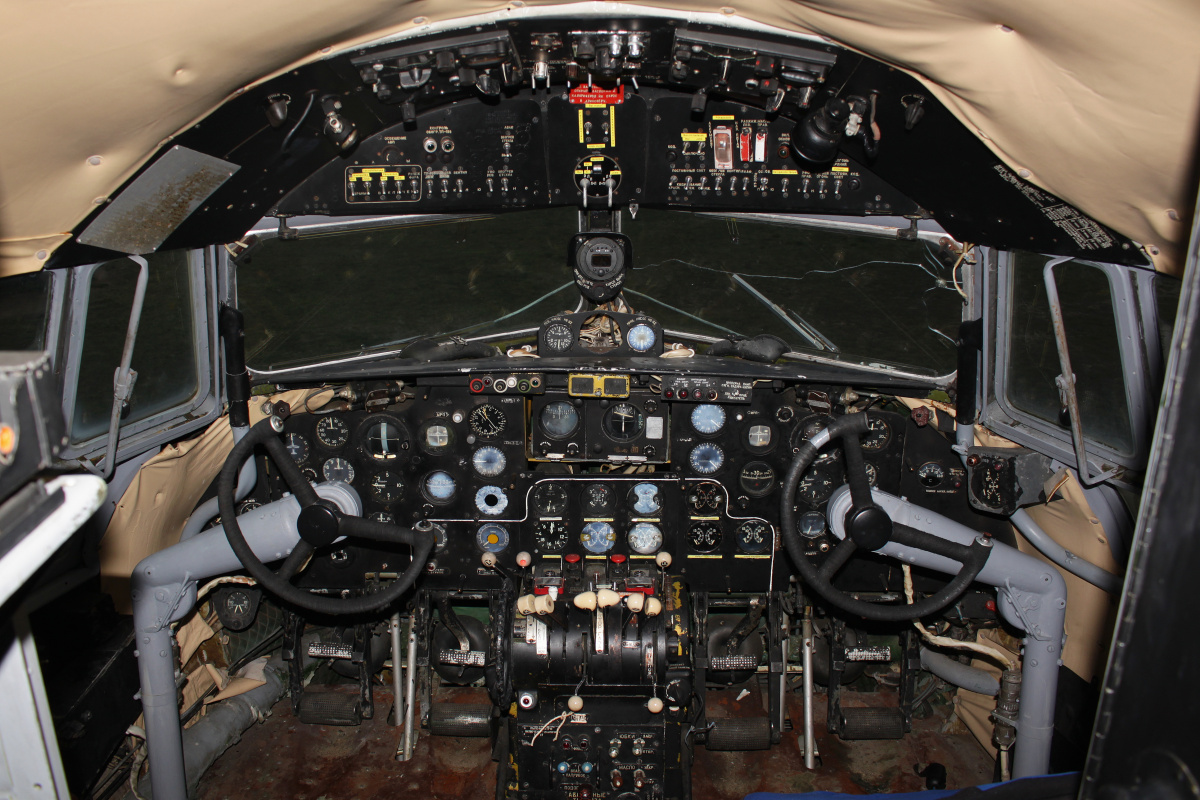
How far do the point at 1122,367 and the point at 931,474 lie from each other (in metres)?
1.11

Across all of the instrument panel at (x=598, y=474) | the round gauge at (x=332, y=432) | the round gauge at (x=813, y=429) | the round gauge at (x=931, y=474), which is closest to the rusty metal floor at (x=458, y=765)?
the instrument panel at (x=598, y=474)

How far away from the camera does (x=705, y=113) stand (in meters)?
3.43

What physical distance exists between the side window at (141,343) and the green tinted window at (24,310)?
0.19 m

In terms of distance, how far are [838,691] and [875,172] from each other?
2.55 meters

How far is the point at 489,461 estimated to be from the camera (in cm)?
407

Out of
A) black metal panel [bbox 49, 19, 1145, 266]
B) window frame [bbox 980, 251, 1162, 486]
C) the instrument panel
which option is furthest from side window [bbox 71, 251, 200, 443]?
window frame [bbox 980, 251, 1162, 486]

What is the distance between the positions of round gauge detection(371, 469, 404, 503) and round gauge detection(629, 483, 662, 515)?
1.14 metres

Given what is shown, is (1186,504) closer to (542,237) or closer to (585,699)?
(585,699)

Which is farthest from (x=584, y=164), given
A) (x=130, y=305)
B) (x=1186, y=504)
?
(x=1186, y=504)

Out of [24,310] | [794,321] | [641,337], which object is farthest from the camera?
[794,321]

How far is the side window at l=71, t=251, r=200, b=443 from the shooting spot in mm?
3139

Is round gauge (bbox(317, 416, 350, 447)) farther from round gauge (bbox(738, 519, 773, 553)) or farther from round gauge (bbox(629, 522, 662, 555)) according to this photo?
round gauge (bbox(738, 519, 773, 553))

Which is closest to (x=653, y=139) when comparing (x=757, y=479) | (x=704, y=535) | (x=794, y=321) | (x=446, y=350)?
(x=794, y=321)

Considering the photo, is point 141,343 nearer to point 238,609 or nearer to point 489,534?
point 238,609
